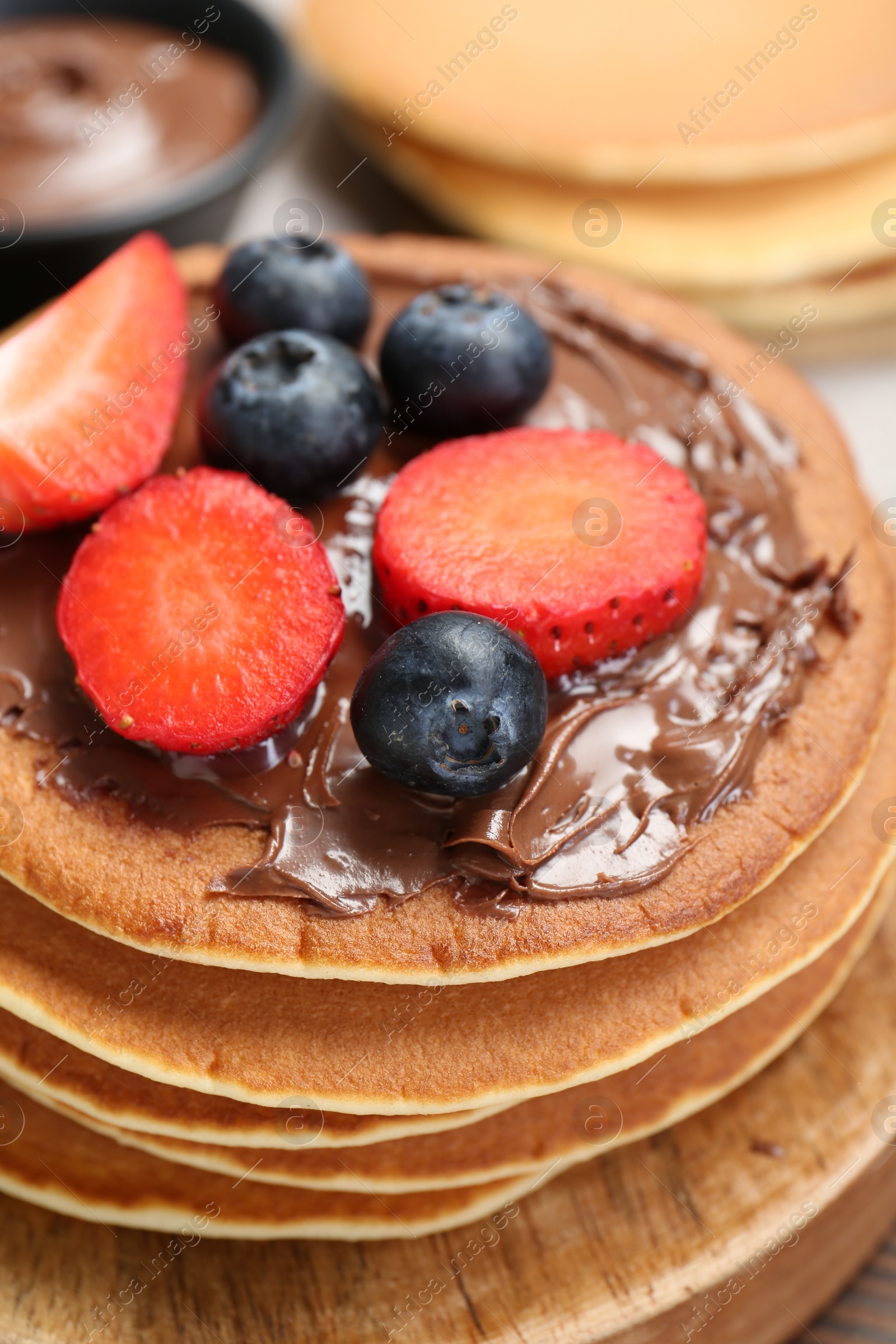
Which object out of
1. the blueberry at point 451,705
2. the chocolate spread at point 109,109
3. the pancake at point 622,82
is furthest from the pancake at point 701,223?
the blueberry at point 451,705

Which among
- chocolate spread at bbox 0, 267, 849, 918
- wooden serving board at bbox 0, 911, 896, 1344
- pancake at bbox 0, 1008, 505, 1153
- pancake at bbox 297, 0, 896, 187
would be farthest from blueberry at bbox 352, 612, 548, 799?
pancake at bbox 297, 0, 896, 187

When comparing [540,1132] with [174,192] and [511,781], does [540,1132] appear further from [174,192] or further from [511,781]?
[174,192]

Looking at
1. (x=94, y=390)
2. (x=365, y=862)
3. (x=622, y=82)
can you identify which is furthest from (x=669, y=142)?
(x=365, y=862)

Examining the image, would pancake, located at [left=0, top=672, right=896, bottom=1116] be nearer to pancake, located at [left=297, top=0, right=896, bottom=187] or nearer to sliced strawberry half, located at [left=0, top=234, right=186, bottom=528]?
sliced strawberry half, located at [left=0, top=234, right=186, bottom=528]

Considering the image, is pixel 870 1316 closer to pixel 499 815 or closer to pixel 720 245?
pixel 499 815

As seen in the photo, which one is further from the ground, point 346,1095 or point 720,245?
point 720,245

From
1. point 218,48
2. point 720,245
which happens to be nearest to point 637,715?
point 720,245

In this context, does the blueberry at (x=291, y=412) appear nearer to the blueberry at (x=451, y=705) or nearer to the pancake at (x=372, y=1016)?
the blueberry at (x=451, y=705)
